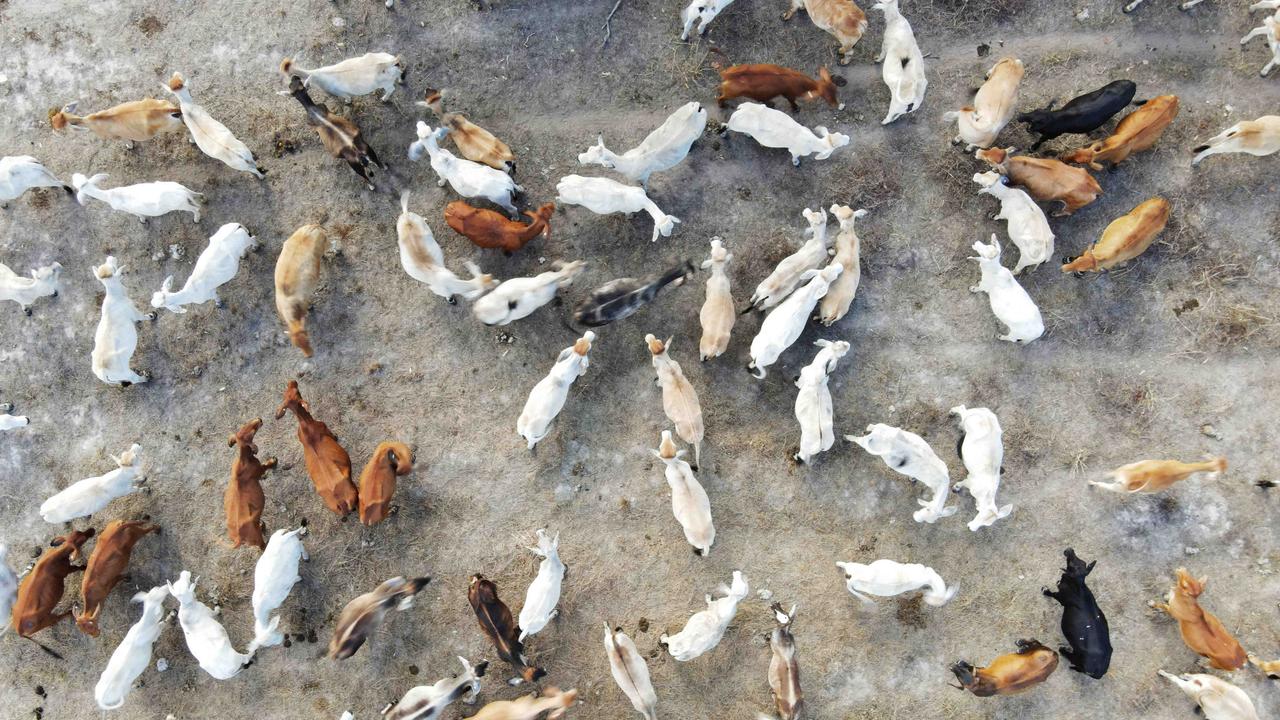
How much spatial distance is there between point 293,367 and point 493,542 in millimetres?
3218

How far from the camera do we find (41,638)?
9.33m

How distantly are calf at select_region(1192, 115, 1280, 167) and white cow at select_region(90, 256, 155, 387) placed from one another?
40.9 ft

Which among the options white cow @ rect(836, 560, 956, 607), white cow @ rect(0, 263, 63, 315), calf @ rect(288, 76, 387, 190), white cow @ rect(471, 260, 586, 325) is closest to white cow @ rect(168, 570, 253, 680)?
white cow @ rect(0, 263, 63, 315)

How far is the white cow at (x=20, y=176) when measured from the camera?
29.3 ft

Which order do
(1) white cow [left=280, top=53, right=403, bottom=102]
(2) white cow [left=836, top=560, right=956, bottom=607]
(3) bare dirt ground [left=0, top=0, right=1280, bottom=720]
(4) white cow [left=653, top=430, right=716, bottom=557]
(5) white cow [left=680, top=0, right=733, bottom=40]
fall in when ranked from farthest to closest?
(3) bare dirt ground [left=0, top=0, right=1280, bottom=720], (5) white cow [left=680, top=0, right=733, bottom=40], (1) white cow [left=280, top=53, right=403, bottom=102], (2) white cow [left=836, top=560, right=956, bottom=607], (4) white cow [left=653, top=430, right=716, bottom=557]

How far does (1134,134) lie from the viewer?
876cm

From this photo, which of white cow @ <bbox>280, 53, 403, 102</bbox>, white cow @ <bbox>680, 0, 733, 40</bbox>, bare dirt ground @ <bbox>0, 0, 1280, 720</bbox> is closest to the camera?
white cow @ <bbox>280, 53, 403, 102</bbox>

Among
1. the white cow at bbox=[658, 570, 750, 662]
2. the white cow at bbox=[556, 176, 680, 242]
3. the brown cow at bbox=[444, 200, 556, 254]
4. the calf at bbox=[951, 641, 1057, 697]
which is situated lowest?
the calf at bbox=[951, 641, 1057, 697]

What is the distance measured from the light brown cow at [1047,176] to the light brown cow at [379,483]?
7.47 metres

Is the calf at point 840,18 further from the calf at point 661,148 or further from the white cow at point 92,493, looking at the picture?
the white cow at point 92,493

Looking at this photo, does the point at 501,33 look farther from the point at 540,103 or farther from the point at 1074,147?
the point at 1074,147

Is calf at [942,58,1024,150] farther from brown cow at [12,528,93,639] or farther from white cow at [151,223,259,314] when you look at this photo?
brown cow at [12,528,93,639]

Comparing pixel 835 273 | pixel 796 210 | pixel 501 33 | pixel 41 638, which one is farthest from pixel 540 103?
pixel 41 638

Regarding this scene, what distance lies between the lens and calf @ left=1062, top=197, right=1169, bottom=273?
8.72m
